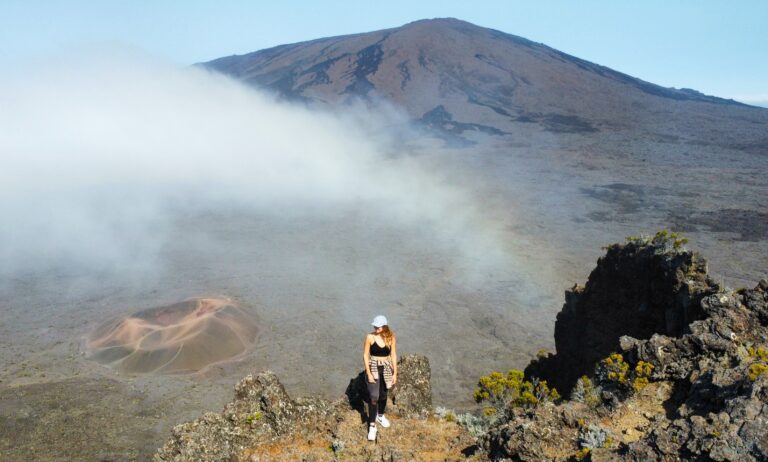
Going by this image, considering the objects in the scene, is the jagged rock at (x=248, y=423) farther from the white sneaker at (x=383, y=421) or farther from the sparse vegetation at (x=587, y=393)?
the sparse vegetation at (x=587, y=393)

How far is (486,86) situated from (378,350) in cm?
8643

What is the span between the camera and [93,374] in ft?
54.6

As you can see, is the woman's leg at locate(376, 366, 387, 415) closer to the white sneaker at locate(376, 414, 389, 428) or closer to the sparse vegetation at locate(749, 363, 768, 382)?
the white sneaker at locate(376, 414, 389, 428)

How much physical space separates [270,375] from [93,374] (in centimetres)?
1201

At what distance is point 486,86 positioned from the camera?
87.7m

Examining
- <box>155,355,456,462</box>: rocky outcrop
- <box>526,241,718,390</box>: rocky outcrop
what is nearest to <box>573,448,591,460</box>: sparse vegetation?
<box>155,355,456,462</box>: rocky outcrop

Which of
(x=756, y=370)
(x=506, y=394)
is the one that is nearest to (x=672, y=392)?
(x=756, y=370)

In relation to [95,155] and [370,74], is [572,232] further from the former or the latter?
[370,74]

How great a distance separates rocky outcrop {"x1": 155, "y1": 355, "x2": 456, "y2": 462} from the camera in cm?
630

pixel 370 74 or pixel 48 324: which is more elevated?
pixel 370 74

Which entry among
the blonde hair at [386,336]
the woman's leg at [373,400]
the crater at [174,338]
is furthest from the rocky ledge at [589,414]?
the crater at [174,338]

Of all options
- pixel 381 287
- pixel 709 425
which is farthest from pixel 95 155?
pixel 709 425

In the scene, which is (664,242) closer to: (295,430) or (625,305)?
(625,305)

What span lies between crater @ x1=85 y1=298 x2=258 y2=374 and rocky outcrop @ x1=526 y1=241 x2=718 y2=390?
1060 cm
